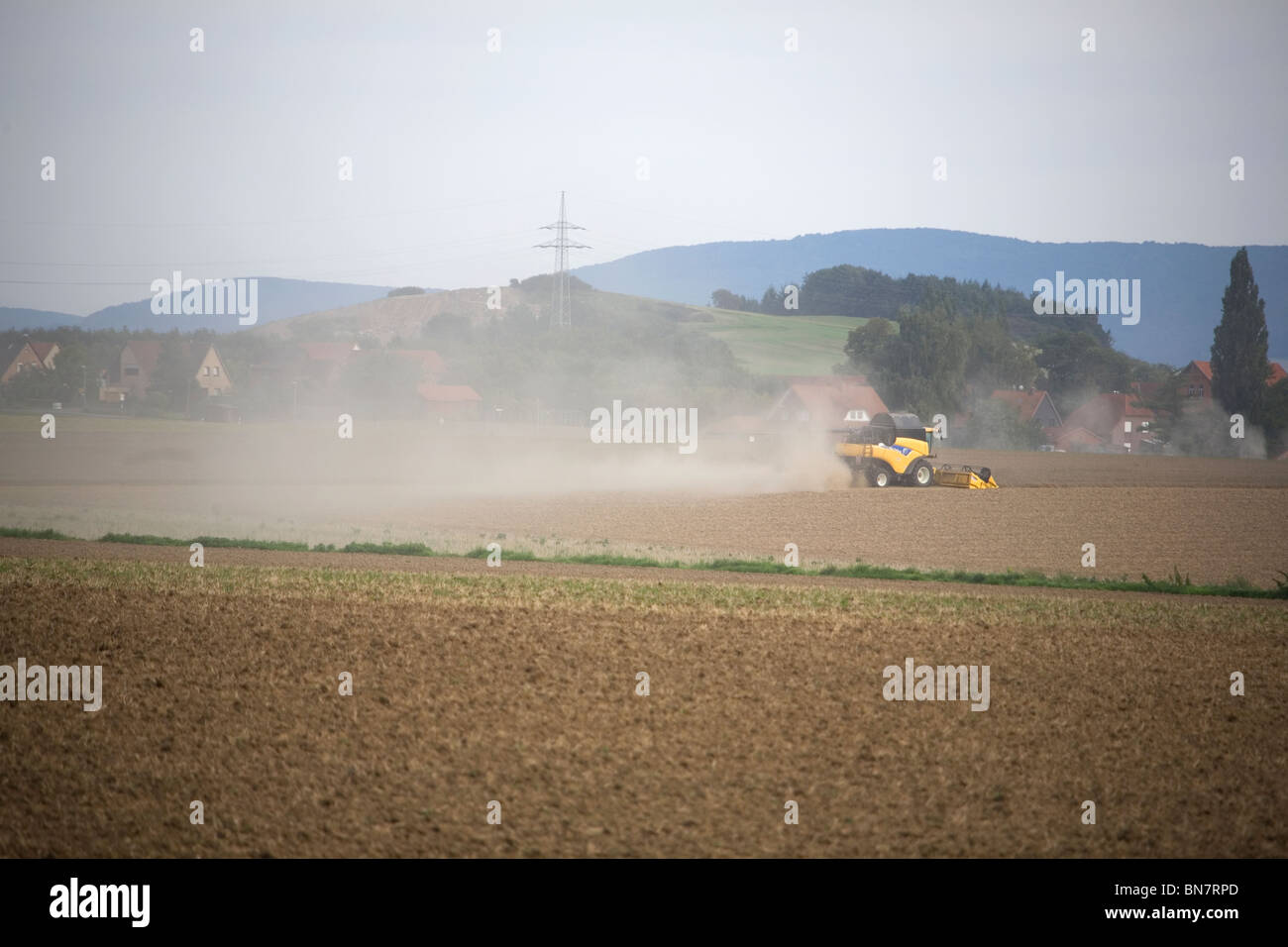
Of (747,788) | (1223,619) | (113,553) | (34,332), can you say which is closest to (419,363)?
(34,332)

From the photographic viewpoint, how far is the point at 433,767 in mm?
11820

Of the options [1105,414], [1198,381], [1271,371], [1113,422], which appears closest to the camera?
[1271,371]

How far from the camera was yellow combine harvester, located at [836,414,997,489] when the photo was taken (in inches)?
1661

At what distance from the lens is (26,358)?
247 feet

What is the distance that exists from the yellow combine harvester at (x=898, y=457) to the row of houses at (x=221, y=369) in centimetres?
4387

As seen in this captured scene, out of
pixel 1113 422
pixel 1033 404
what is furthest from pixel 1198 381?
pixel 1033 404

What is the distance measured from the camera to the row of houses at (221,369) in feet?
242

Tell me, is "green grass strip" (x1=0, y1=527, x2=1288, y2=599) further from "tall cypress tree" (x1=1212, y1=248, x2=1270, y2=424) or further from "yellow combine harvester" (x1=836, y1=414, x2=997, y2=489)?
"tall cypress tree" (x1=1212, y1=248, x2=1270, y2=424)

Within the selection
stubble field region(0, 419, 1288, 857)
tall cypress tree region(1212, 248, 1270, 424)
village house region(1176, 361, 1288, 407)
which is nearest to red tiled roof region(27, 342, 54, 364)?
stubble field region(0, 419, 1288, 857)

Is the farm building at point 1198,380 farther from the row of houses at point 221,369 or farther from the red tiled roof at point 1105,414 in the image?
the row of houses at point 221,369

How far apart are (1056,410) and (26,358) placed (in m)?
97.2

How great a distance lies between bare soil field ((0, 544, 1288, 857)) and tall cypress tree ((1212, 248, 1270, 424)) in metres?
74.4

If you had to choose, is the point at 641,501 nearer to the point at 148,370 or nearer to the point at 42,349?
the point at 148,370

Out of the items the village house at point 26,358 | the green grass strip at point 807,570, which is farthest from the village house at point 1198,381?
the village house at point 26,358
